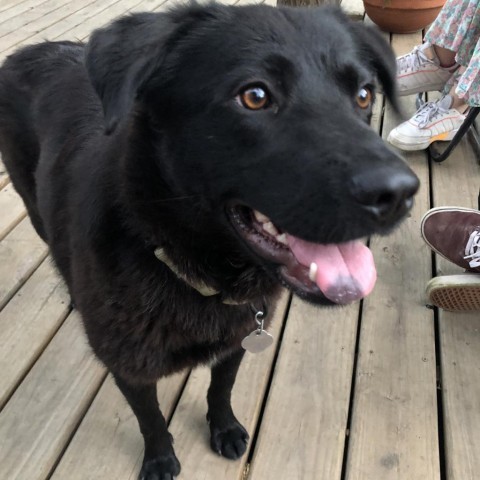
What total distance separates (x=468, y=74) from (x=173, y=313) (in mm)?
1797

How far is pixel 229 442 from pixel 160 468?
20cm

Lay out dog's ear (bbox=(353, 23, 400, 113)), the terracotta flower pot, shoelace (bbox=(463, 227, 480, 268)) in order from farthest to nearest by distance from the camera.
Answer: the terracotta flower pot, shoelace (bbox=(463, 227, 480, 268)), dog's ear (bbox=(353, 23, 400, 113))

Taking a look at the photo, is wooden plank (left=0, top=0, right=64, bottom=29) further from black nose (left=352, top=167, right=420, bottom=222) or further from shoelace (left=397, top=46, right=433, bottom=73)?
black nose (left=352, top=167, right=420, bottom=222)

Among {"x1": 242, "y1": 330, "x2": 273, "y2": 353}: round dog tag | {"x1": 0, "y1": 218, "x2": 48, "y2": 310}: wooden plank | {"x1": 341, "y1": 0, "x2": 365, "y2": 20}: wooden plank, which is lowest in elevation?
{"x1": 341, "y1": 0, "x2": 365, "y2": 20}: wooden plank

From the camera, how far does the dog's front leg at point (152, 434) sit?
1353 millimetres

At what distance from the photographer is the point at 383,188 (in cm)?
83

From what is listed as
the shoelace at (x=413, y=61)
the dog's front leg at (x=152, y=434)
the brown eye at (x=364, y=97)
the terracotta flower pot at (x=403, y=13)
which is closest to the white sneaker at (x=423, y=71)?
the shoelace at (x=413, y=61)

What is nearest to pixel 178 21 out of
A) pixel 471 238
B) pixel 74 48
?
pixel 74 48

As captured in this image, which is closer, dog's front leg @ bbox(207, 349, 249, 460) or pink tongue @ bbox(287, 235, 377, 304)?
pink tongue @ bbox(287, 235, 377, 304)

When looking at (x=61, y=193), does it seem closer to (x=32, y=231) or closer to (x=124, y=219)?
(x=124, y=219)

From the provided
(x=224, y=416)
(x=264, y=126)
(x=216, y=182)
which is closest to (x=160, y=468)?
(x=224, y=416)

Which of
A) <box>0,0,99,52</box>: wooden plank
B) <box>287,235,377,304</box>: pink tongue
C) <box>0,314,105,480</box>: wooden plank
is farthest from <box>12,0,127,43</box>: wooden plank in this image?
<box>287,235,377,304</box>: pink tongue

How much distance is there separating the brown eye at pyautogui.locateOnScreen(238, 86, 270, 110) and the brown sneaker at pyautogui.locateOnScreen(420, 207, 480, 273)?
1175 mm

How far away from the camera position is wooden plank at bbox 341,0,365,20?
13.1 feet
